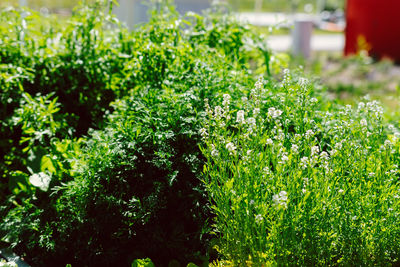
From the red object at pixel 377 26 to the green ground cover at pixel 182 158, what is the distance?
8805 millimetres

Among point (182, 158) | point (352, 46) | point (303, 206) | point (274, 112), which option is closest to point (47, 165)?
point (182, 158)

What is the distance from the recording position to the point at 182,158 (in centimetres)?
308

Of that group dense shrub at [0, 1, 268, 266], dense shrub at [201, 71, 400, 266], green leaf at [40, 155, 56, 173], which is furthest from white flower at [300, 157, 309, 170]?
green leaf at [40, 155, 56, 173]

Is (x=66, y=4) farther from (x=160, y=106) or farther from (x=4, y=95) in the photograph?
(x=160, y=106)

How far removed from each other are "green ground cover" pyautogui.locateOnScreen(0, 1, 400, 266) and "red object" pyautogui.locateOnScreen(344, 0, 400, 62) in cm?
880

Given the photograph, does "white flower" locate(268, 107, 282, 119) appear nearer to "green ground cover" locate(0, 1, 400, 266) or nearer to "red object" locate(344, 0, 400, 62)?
"green ground cover" locate(0, 1, 400, 266)

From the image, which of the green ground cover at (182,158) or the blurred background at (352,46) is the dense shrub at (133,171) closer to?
the green ground cover at (182,158)

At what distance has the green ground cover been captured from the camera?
2.47 meters

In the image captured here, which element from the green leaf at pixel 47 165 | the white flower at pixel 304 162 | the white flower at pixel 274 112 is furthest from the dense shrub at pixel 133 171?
the white flower at pixel 304 162

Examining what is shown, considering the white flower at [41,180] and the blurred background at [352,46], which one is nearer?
the white flower at [41,180]

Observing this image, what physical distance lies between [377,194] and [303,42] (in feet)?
36.5

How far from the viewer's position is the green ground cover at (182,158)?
2.47 metres

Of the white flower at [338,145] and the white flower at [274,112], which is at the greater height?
the white flower at [274,112]

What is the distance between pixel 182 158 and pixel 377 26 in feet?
35.7
